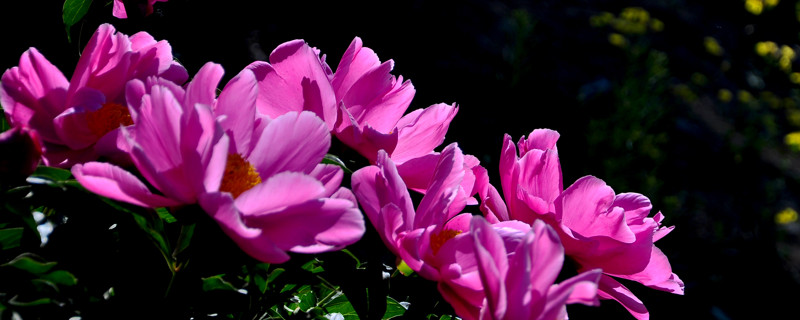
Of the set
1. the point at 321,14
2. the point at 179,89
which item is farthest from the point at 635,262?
the point at 321,14

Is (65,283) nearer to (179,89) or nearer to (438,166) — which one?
(179,89)

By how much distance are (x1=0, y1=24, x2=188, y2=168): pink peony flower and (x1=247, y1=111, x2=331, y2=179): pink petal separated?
12 centimetres

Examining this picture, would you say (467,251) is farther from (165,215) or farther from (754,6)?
(754,6)

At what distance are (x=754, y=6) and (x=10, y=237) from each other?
21.3ft

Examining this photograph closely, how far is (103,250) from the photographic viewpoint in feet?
2.09

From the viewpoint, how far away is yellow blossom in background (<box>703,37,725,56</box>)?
5492mm

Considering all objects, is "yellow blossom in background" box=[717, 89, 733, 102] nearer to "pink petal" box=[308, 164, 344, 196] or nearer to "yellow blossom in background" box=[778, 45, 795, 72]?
"yellow blossom in background" box=[778, 45, 795, 72]

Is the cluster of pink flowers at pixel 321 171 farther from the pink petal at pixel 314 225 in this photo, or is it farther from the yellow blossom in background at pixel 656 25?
the yellow blossom in background at pixel 656 25

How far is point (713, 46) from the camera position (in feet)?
18.1

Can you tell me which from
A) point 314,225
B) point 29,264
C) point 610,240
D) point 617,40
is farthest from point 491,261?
point 617,40

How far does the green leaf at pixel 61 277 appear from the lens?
1.87 ft

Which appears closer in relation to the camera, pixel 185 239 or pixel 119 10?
pixel 185 239

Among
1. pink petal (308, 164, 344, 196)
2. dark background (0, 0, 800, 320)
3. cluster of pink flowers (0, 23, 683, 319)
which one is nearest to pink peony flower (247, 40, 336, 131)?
cluster of pink flowers (0, 23, 683, 319)

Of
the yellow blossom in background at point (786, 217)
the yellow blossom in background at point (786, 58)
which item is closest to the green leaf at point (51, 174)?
the yellow blossom in background at point (786, 217)
